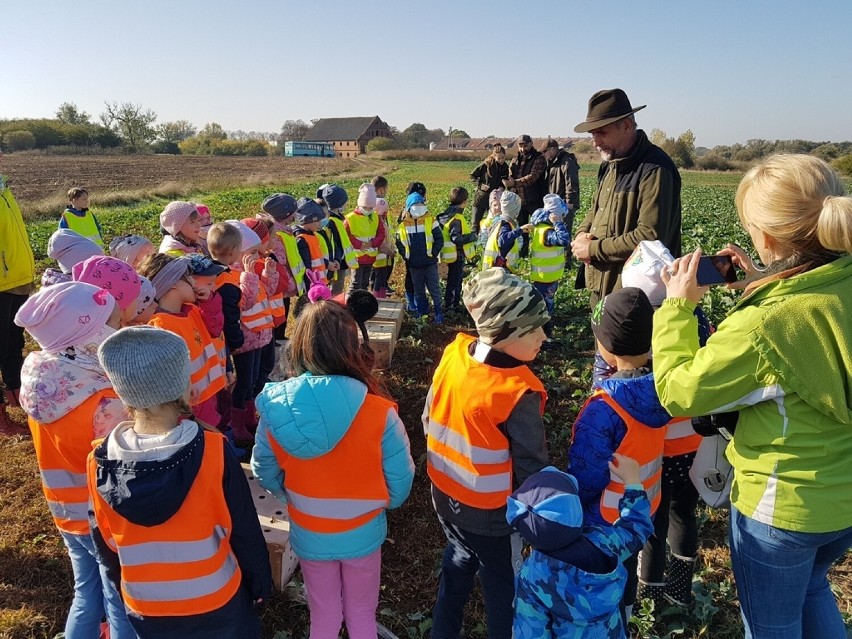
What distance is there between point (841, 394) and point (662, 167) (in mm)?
2589

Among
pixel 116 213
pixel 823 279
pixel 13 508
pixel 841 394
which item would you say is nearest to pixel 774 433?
pixel 841 394

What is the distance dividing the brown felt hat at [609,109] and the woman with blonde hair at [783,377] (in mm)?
2187

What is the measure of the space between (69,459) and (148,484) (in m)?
1.06

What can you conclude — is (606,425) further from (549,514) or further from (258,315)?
(258,315)

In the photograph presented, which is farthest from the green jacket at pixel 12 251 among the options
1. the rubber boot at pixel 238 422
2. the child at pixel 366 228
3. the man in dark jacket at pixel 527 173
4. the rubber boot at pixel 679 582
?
the man in dark jacket at pixel 527 173

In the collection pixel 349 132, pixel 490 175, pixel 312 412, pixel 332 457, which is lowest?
pixel 332 457

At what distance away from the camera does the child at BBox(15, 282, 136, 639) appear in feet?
8.14

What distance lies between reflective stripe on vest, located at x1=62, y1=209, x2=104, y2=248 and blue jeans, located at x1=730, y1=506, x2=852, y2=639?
10.4m

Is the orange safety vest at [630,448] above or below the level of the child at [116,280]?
below

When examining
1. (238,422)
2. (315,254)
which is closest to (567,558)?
(238,422)

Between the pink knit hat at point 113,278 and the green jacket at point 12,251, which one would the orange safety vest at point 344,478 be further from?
the green jacket at point 12,251

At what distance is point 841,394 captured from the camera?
177 centimetres

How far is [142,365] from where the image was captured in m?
1.91

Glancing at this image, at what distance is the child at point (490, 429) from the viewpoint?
7.89 feet
